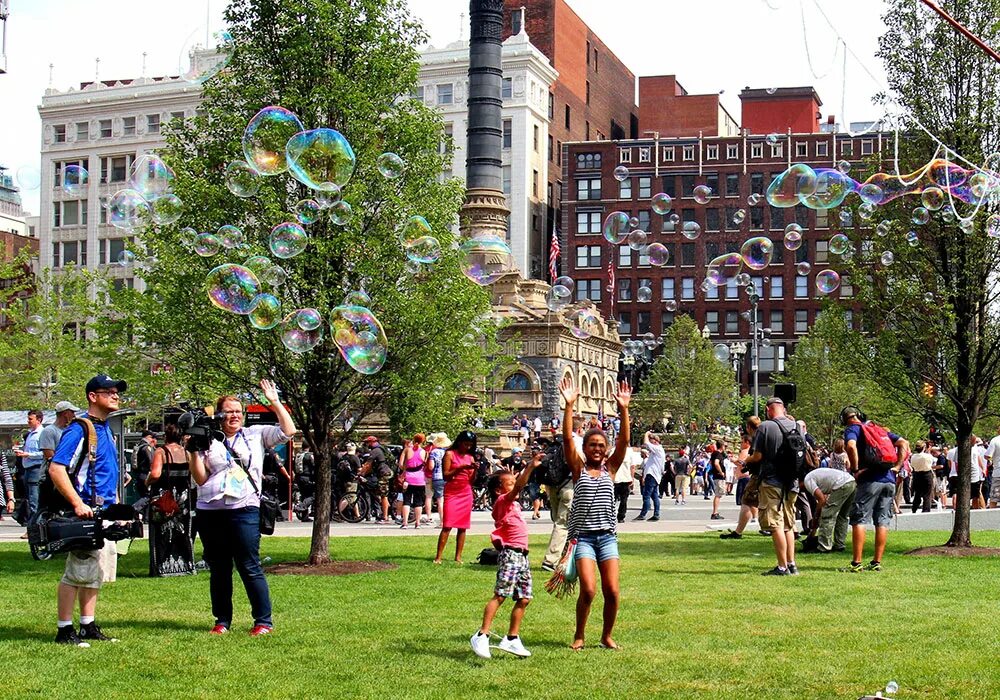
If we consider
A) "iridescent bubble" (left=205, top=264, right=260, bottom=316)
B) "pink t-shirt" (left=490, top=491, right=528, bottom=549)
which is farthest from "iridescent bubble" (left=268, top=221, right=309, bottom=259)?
"pink t-shirt" (left=490, top=491, right=528, bottom=549)

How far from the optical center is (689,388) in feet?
279

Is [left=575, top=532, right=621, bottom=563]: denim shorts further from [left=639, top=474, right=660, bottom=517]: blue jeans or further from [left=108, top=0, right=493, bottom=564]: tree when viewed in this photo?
[left=639, top=474, right=660, bottom=517]: blue jeans

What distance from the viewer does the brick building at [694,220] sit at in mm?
109188

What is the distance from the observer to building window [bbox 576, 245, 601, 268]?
4323 inches

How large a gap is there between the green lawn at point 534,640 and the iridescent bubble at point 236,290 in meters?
3.32

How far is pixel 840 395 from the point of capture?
8288 centimetres

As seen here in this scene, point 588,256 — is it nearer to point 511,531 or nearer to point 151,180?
point 151,180

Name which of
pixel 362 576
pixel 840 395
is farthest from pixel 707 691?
pixel 840 395

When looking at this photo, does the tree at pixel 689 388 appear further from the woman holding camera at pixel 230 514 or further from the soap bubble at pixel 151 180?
the woman holding camera at pixel 230 514

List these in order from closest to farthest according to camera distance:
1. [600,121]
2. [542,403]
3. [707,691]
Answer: [707,691] < [542,403] < [600,121]

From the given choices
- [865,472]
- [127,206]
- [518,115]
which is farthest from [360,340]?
[518,115]

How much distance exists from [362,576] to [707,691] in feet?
25.4

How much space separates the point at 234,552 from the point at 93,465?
4.41ft

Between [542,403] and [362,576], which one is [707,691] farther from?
[542,403]
